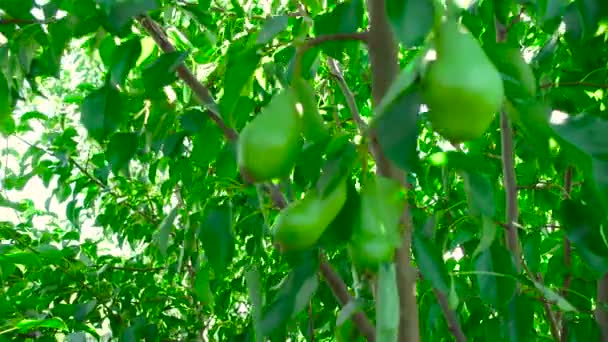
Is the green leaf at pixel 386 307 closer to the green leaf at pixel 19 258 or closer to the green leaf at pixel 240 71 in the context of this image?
the green leaf at pixel 240 71

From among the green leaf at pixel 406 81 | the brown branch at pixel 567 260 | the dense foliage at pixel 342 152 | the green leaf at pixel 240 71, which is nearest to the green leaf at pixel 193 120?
the dense foliage at pixel 342 152

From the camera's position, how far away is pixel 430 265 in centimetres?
79

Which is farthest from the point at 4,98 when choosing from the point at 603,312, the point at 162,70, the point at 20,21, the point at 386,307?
the point at 603,312

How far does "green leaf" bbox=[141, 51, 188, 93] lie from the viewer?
3.10 feet

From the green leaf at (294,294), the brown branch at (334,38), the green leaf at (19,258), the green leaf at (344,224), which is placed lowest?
the green leaf at (294,294)

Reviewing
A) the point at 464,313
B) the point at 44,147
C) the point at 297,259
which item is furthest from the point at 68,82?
the point at 297,259

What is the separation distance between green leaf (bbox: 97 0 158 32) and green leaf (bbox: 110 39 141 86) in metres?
0.20

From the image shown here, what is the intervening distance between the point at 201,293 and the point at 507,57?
0.71m

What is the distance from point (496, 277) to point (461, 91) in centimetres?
64

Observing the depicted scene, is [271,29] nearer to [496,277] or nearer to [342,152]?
[342,152]

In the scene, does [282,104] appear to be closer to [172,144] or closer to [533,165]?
[172,144]

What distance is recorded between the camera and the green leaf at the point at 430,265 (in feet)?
2.56

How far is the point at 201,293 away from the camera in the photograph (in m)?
1.23

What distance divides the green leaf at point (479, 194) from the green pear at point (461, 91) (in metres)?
0.36
